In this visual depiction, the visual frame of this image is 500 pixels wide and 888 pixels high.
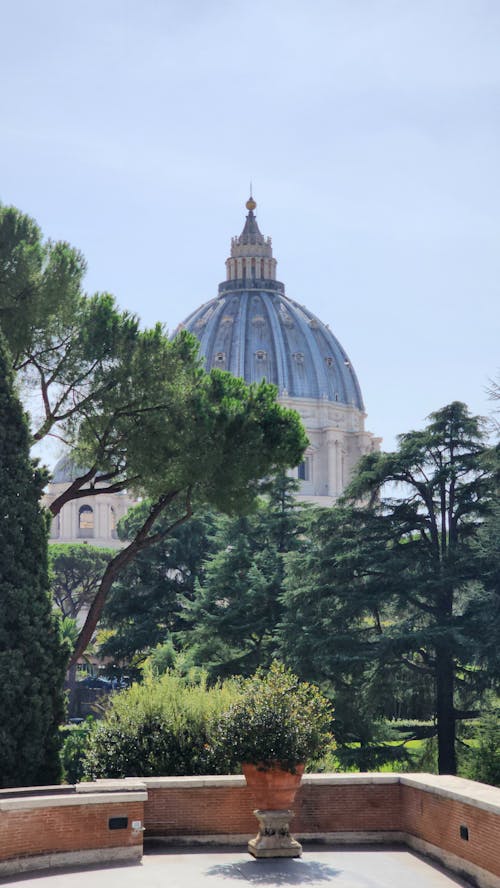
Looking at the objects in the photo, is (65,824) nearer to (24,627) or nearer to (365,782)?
(365,782)

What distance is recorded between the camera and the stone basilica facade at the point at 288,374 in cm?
12619

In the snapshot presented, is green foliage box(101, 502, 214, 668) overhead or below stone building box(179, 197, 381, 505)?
below

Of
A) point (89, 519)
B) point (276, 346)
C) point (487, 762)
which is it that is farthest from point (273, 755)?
point (89, 519)

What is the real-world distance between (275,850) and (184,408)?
841 centimetres

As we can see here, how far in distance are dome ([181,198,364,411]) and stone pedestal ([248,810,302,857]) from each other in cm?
11311

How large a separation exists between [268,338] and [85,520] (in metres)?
27.4

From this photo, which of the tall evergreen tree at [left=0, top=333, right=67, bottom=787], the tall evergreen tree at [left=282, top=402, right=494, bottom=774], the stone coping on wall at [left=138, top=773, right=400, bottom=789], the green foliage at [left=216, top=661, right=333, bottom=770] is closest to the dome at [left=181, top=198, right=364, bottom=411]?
the tall evergreen tree at [left=282, top=402, right=494, bottom=774]

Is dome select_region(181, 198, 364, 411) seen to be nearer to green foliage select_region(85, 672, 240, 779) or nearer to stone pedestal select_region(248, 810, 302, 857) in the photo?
green foliage select_region(85, 672, 240, 779)

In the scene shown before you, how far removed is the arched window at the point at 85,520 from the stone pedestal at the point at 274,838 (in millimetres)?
116789

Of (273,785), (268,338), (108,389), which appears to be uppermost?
(268,338)

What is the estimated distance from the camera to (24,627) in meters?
13.7

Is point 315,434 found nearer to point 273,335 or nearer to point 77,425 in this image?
point 273,335

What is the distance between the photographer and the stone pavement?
9.96 meters

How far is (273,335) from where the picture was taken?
129m
